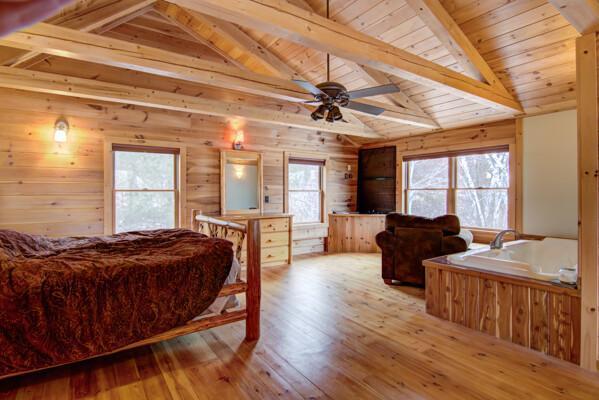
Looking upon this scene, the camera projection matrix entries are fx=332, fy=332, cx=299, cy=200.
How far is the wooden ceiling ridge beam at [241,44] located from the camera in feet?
15.1

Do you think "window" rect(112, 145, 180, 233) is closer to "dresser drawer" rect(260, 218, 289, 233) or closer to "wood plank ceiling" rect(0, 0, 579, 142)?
"wood plank ceiling" rect(0, 0, 579, 142)

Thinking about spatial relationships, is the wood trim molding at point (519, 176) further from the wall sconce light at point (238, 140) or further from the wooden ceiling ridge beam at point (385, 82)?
the wall sconce light at point (238, 140)

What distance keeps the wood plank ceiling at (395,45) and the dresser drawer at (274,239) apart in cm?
226

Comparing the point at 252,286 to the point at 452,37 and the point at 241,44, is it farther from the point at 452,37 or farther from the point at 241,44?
the point at 241,44

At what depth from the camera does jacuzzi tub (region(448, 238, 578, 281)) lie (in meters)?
3.12

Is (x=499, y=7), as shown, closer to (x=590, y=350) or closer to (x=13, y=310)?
(x=590, y=350)

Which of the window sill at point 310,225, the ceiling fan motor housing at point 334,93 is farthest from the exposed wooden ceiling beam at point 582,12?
the window sill at point 310,225

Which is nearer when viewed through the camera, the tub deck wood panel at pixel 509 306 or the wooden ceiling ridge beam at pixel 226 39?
the tub deck wood panel at pixel 509 306

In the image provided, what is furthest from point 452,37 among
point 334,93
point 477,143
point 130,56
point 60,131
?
point 60,131

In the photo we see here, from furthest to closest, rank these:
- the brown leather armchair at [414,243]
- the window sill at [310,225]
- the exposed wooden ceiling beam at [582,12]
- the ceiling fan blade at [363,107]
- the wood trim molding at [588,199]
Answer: the window sill at [310,225]
the brown leather armchair at [414,243]
the ceiling fan blade at [363,107]
the wood trim molding at [588,199]
the exposed wooden ceiling beam at [582,12]

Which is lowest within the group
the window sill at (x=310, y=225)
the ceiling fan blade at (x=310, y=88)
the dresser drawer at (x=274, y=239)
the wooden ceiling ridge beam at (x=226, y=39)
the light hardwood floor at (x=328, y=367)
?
the light hardwood floor at (x=328, y=367)

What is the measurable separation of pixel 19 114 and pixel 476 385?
5.41 meters

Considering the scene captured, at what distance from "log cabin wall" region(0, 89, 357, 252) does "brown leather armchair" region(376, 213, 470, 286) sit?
284cm

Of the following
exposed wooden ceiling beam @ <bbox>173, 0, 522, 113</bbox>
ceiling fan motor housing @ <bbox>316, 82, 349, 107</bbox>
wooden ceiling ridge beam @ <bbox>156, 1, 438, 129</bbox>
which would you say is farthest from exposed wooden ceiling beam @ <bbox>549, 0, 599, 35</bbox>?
wooden ceiling ridge beam @ <bbox>156, 1, 438, 129</bbox>
